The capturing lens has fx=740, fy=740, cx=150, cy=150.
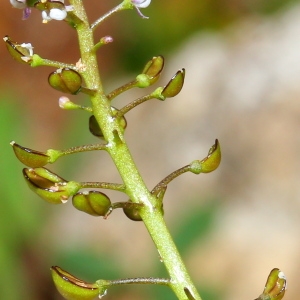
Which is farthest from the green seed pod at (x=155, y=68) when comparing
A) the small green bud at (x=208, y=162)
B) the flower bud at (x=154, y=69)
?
the small green bud at (x=208, y=162)

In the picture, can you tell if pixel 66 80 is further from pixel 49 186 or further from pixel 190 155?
pixel 190 155

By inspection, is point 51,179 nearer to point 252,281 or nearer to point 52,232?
point 252,281

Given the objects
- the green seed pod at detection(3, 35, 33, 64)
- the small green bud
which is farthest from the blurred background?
the green seed pod at detection(3, 35, 33, 64)

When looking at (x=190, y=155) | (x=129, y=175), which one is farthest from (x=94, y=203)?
(x=190, y=155)

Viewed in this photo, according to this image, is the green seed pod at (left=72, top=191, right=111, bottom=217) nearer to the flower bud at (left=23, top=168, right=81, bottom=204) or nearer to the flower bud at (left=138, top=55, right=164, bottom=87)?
the flower bud at (left=23, top=168, right=81, bottom=204)

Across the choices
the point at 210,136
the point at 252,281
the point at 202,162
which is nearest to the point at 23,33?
the point at 210,136
